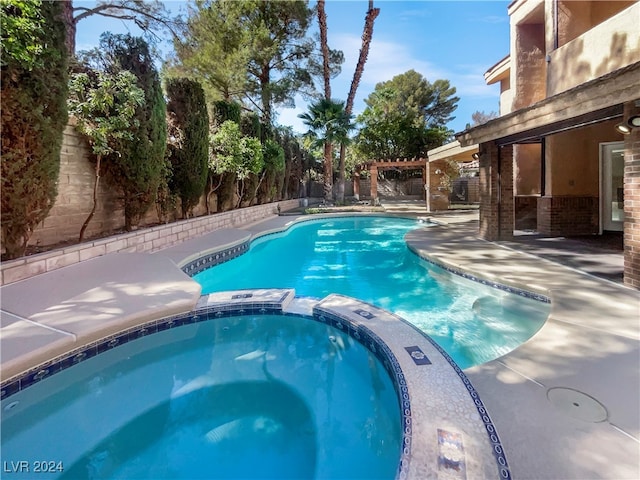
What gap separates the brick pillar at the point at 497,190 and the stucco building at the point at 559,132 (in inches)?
1.1

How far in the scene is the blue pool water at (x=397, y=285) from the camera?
4.94 metres

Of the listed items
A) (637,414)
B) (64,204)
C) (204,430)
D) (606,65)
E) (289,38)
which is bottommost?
(204,430)

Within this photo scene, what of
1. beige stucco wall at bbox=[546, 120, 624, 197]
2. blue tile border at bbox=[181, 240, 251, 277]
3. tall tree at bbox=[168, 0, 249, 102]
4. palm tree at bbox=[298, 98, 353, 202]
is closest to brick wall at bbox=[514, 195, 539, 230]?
beige stucco wall at bbox=[546, 120, 624, 197]

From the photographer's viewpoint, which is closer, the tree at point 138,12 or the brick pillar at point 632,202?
the brick pillar at point 632,202

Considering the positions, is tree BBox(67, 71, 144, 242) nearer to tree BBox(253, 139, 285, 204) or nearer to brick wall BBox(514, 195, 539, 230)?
tree BBox(253, 139, 285, 204)

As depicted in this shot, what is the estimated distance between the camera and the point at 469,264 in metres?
7.25

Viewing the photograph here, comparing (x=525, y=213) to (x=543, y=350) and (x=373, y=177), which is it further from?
(x=373, y=177)

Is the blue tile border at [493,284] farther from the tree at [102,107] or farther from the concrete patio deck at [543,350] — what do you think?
the tree at [102,107]

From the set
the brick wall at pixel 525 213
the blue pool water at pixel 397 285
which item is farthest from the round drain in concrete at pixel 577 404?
the brick wall at pixel 525 213

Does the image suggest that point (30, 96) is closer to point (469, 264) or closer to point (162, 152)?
point (162, 152)

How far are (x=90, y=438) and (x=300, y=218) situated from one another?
15619 mm

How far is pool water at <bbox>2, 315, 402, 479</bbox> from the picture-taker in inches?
107

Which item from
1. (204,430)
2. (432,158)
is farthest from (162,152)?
(432,158)

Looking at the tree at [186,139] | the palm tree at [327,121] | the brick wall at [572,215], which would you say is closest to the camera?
the brick wall at [572,215]
